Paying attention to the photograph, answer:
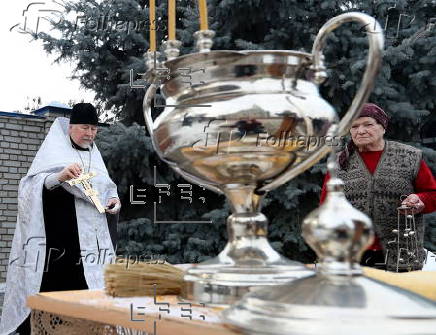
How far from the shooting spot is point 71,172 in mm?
2783

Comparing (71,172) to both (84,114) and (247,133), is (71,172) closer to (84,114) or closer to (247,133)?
(84,114)

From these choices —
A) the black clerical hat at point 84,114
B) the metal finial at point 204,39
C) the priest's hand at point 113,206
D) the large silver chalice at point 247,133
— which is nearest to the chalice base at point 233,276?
the large silver chalice at point 247,133

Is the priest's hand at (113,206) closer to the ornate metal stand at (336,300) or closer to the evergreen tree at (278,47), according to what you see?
the evergreen tree at (278,47)

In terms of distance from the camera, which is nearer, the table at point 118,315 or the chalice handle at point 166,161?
the table at point 118,315

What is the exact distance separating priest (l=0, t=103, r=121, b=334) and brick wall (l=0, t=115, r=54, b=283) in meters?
3.26

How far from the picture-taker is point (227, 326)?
0.63 m

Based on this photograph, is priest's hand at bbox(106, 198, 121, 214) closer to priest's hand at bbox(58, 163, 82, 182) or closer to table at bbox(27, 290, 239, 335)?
priest's hand at bbox(58, 163, 82, 182)

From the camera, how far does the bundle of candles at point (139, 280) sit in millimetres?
931

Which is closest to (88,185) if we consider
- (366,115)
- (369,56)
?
(366,115)

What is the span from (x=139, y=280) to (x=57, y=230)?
2.39 metres

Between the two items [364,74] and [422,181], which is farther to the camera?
[422,181]

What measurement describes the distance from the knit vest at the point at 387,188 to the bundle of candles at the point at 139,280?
3.64 feet

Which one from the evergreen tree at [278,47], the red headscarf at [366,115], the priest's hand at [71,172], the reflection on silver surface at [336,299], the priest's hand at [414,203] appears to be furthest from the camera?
the evergreen tree at [278,47]

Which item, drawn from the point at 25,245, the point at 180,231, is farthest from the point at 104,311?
the point at 180,231
